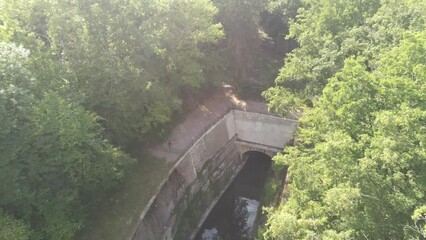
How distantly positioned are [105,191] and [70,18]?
38.7ft

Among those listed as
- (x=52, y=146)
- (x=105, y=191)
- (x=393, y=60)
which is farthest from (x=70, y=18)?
(x=393, y=60)

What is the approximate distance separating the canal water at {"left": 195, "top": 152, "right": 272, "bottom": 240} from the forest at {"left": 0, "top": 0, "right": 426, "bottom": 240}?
7897 millimetres

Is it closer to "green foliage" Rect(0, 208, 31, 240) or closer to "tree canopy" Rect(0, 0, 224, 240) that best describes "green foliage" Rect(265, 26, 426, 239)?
"tree canopy" Rect(0, 0, 224, 240)

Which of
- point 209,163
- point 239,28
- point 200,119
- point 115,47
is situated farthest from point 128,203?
point 239,28

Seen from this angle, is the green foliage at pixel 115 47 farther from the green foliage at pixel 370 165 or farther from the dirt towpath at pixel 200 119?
the green foliage at pixel 370 165

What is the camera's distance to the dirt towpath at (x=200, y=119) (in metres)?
31.5

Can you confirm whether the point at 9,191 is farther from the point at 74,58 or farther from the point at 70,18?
the point at 70,18

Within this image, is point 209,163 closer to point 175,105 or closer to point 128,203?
point 175,105

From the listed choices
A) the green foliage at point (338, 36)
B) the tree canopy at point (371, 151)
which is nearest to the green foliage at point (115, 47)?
the green foliage at point (338, 36)

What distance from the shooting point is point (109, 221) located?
80.9ft

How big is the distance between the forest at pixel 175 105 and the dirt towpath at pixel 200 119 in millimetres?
1301

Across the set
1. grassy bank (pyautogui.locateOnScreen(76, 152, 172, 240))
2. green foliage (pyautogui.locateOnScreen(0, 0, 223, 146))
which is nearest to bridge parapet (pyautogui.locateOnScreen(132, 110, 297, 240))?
grassy bank (pyautogui.locateOnScreen(76, 152, 172, 240))

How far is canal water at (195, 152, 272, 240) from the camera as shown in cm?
3247

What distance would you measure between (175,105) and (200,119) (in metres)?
5.84
